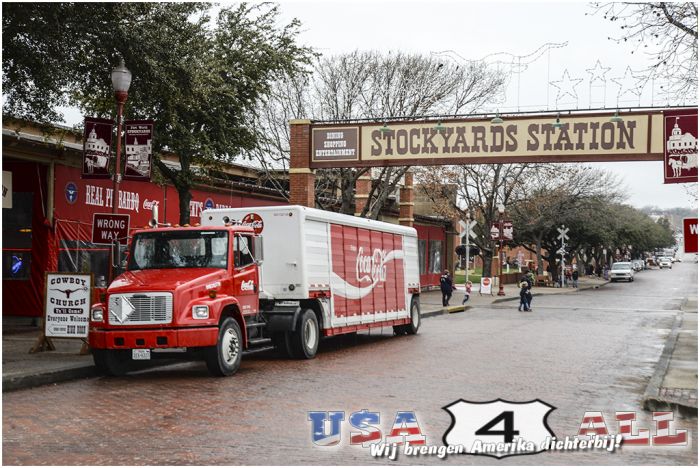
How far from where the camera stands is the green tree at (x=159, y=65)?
50.8 ft

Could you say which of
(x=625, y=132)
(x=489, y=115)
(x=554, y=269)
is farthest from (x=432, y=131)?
(x=554, y=269)

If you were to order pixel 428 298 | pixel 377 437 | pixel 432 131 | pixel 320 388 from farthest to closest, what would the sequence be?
pixel 428 298
pixel 432 131
pixel 320 388
pixel 377 437

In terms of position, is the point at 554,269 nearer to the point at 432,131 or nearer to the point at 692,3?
the point at 432,131

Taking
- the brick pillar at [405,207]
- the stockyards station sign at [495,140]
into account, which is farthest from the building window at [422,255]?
the stockyards station sign at [495,140]

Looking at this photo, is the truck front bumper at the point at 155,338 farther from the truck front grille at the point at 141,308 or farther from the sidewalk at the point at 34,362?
the sidewalk at the point at 34,362

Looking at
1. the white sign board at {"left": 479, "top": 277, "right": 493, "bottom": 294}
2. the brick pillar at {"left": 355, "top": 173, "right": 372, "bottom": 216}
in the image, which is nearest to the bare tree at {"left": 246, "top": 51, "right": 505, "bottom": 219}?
the brick pillar at {"left": 355, "top": 173, "right": 372, "bottom": 216}

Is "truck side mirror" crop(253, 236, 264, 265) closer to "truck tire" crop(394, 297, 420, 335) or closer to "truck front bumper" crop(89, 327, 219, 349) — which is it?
"truck front bumper" crop(89, 327, 219, 349)

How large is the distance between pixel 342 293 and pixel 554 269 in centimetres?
5634

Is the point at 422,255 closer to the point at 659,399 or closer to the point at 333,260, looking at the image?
the point at 333,260

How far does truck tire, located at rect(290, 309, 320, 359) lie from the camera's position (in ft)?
54.4

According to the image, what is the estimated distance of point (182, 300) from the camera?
528 inches

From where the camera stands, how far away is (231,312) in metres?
14.6

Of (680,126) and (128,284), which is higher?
(680,126)

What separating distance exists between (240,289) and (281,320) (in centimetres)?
170
